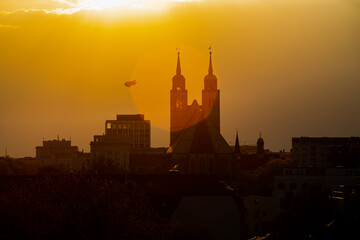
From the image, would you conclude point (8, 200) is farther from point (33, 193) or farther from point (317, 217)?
point (317, 217)

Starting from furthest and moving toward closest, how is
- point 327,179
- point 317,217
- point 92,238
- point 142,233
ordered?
point 327,179 < point 317,217 < point 142,233 < point 92,238

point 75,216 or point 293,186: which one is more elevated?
point 293,186

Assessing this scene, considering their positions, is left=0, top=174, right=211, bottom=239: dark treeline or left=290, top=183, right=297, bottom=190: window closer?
left=0, top=174, right=211, bottom=239: dark treeline

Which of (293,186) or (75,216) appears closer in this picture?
(75,216)

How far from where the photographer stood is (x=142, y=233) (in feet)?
271

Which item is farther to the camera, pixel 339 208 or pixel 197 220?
pixel 197 220

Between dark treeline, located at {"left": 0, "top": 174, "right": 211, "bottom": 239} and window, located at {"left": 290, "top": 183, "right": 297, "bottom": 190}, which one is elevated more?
window, located at {"left": 290, "top": 183, "right": 297, "bottom": 190}

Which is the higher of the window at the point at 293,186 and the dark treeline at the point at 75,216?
the window at the point at 293,186

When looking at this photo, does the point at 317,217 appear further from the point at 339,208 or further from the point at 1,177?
the point at 1,177

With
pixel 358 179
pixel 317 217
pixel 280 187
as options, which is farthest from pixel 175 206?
pixel 280 187

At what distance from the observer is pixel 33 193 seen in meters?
87.9

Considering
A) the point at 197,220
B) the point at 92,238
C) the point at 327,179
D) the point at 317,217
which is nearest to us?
the point at 92,238

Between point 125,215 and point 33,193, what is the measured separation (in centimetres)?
997

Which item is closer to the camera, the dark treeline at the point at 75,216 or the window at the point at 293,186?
the dark treeline at the point at 75,216
